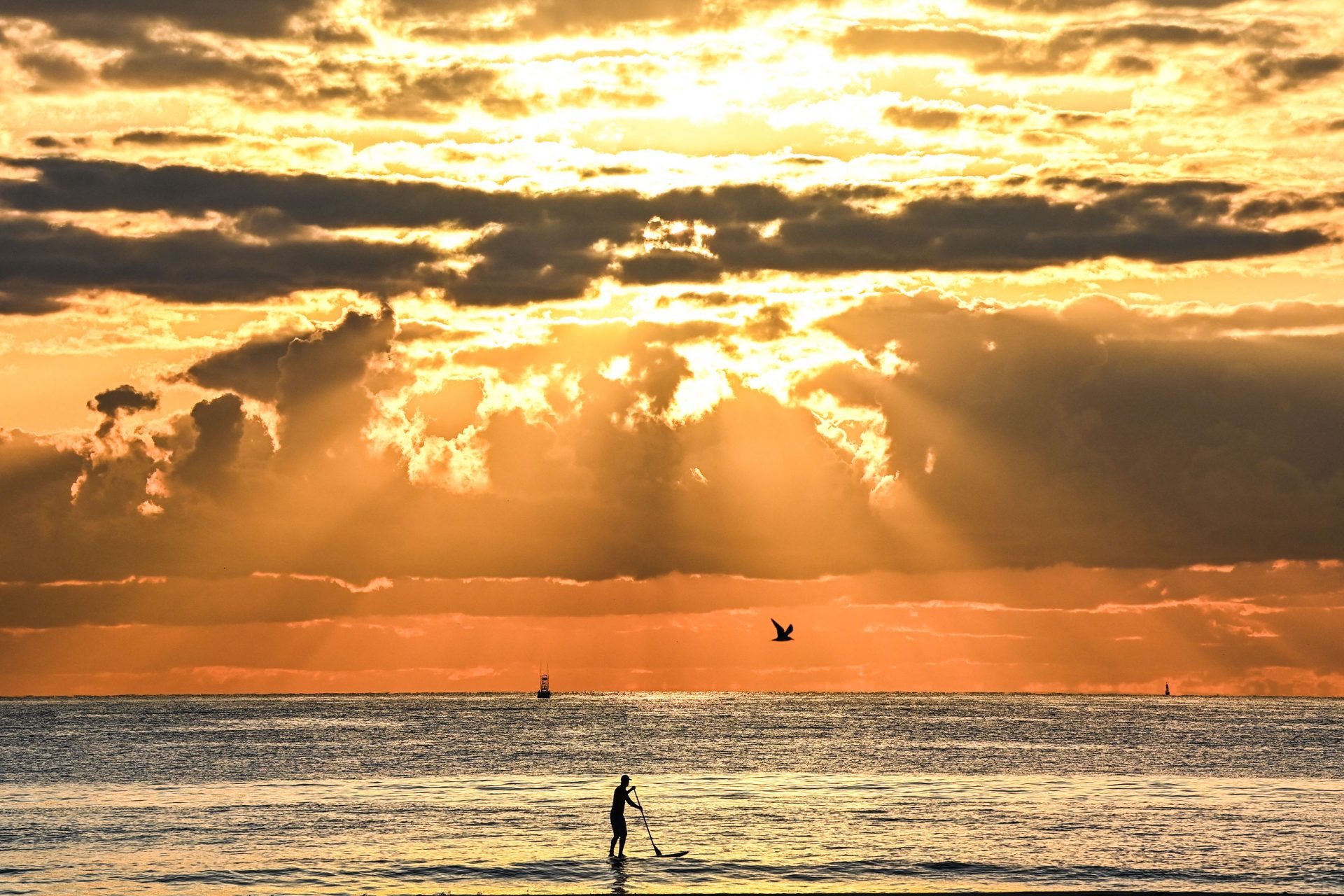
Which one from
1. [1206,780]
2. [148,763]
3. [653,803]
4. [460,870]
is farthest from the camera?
[148,763]

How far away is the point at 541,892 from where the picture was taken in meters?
58.8

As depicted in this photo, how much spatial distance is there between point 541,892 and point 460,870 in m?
6.90

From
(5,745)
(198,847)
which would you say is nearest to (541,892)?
(198,847)

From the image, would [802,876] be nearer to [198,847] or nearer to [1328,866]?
[1328,866]

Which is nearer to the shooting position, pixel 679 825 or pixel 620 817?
pixel 620 817

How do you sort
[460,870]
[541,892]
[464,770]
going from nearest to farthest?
[541,892] < [460,870] < [464,770]

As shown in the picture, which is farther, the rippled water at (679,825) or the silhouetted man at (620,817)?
the silhouetted man at (620,817)

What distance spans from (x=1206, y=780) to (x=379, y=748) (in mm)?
88057

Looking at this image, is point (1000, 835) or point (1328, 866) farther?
point (1000, 835)

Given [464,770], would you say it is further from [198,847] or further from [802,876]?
[802,876]

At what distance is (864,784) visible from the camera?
364ft

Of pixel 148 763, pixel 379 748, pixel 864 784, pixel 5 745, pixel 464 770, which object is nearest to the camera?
pixel 864 784

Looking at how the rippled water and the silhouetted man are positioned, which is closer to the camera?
the rippled water

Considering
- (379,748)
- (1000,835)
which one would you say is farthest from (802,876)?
(379,748)
